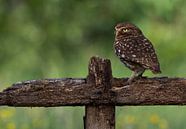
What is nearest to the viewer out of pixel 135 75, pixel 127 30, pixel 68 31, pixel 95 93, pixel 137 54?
pixel 95 93

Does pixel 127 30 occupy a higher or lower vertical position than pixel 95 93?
higher

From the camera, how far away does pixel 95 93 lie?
15.6ft

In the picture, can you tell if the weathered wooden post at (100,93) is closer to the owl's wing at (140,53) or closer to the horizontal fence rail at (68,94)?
the horizontal fence rail at (68,94)

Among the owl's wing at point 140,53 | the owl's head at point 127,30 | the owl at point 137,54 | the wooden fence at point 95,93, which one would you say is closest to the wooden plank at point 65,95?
the wooden fence at point 95,93

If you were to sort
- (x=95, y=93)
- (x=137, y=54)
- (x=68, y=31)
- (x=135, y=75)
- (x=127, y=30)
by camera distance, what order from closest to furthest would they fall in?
1. (x=95, y=93)
2. (x=135, y=75)
3. (x=137, y=54)
4. (x=127, y=30)
5. (x=68, y=31)

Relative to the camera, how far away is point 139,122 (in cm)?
805

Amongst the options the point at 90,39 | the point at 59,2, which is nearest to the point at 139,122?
the point at 59,2

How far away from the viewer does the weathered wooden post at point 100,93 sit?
187 inches

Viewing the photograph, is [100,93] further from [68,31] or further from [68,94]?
[68,31]

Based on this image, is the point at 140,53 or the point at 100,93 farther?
the point at 140,53

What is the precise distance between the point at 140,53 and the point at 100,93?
58 cm

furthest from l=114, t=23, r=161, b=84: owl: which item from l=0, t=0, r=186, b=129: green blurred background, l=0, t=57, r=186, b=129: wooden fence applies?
l=0, t=0, r=186, b=129: green blurred background

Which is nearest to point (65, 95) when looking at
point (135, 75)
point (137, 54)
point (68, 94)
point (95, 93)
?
point (68, 94)

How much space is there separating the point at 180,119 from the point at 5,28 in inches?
228
